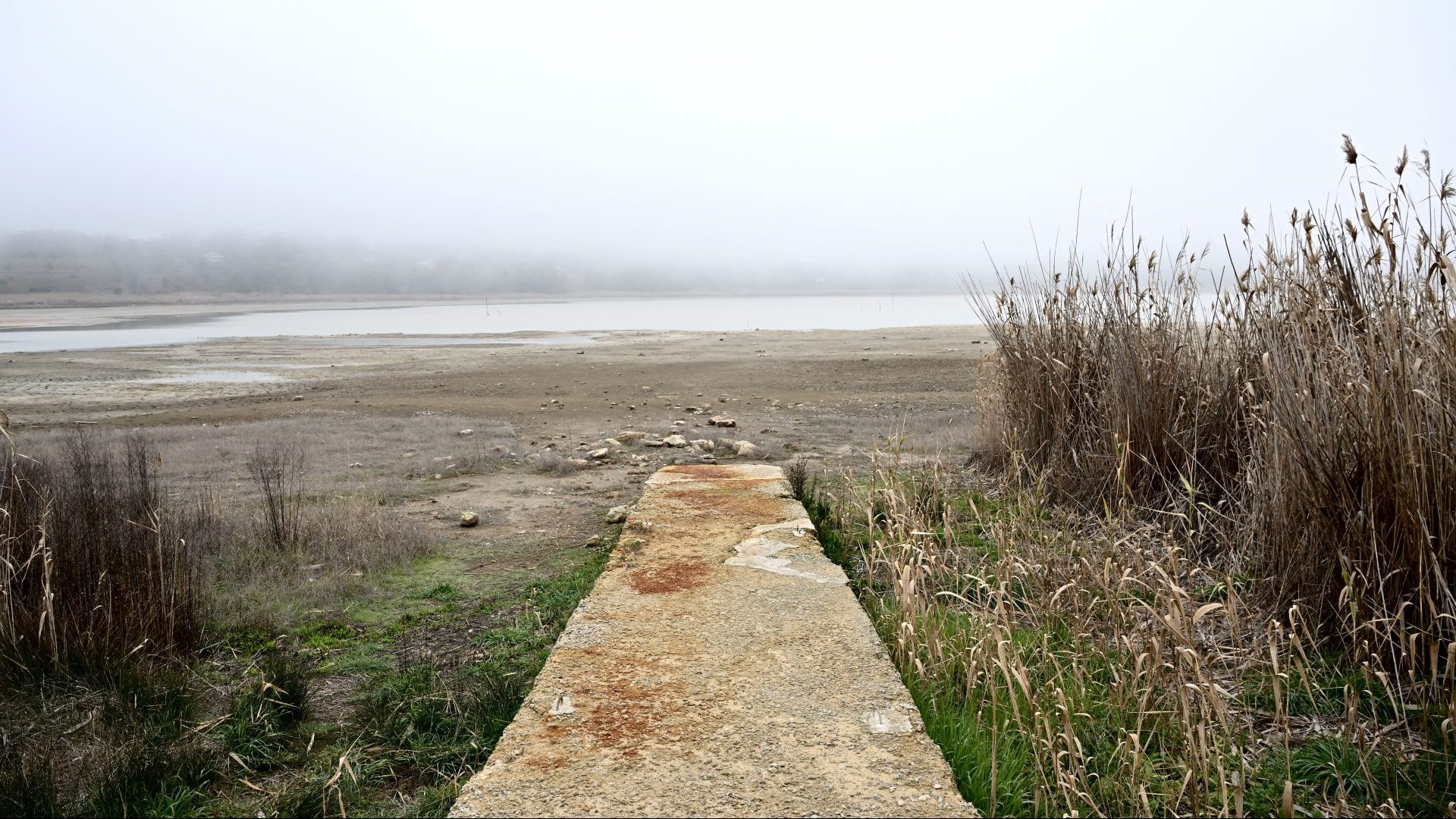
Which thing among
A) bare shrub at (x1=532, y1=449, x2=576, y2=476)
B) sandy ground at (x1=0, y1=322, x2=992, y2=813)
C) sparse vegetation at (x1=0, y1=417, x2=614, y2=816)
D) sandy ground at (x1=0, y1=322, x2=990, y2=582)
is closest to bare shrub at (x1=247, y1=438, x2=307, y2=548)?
sparse vegetation at (x1=0, y1=417, x2=614, y2=816)

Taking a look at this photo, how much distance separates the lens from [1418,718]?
2.62 meters

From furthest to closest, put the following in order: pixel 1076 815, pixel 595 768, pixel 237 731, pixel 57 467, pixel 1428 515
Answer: pixel 57 467
pixel 237 731
pixel 1428 515
pixel 595 768
pixel 1076 815

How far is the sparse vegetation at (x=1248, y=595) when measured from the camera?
2.37 metres

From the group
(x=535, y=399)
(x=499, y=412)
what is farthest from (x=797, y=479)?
(x=535, y=399)

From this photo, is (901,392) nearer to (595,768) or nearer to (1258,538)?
(1258,538)

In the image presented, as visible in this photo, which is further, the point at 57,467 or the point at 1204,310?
the point at 1204,310

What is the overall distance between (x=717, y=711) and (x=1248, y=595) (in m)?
2.27

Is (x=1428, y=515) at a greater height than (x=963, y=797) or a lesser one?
greater

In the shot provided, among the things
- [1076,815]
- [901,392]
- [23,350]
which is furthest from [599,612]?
[23,350]

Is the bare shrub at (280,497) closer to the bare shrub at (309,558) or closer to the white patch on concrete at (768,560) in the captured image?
the bare shrub at (309,558)

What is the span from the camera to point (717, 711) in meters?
2.56

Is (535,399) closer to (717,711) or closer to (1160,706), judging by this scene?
(717,711)

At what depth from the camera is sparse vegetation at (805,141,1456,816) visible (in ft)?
7.79

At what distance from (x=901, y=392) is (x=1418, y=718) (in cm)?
1293
